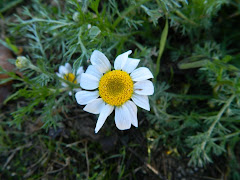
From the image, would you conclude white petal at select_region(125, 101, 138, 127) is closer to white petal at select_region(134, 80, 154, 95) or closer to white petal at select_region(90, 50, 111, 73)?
white petal at select_region(134, 80, 154, 95)

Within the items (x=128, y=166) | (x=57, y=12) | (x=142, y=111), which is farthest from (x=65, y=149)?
(x=57, y=12)

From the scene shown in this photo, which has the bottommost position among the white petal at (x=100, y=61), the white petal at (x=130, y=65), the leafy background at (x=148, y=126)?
the leafy background at (x=148, y=126)

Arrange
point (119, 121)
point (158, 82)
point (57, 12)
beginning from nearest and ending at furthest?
point (119, 121), point (158, 82), point (57, 12)

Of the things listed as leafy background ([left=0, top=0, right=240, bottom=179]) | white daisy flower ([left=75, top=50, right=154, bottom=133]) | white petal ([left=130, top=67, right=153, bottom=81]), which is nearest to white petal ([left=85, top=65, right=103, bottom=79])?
white daisy flower ([left=75, top=50, right=154, bottom=133])

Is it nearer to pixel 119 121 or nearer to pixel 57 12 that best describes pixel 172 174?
pixel 119 121

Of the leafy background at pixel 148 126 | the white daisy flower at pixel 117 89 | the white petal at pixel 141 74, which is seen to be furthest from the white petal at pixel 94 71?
the leafy background at pixel 148 126

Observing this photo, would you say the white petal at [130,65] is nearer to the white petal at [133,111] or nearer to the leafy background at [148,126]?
the white petal at [133,111]

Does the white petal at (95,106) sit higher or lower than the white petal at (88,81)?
lower

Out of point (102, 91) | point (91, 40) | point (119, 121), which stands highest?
point (91, 40)
